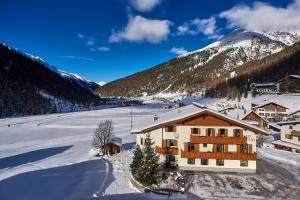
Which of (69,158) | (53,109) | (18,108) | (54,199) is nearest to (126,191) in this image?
(54,199)

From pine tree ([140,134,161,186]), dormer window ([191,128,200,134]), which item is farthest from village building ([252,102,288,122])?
pine tree ([140,134,161,186])

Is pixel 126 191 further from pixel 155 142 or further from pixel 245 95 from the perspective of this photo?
pixel 245 95

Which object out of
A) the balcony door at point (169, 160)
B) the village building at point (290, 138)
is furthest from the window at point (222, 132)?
the village building at point (290, 138)

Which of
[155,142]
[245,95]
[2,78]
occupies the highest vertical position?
[2,78]

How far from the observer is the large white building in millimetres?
35781

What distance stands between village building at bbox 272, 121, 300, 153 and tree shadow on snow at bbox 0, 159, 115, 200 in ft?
110

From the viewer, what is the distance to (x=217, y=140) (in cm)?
3619

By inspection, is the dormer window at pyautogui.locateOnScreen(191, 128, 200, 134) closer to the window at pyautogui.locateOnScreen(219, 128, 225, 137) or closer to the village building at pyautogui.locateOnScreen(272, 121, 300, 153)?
the window at pyautogui.locateOnScreen(219, 128, 225, 137)

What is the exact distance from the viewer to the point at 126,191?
27094 millimetres

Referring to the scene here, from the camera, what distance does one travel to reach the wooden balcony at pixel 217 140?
35938mm

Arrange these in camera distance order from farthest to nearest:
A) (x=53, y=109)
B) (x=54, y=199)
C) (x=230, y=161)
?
(x=53, y=109), (x=230, y=161), (x=54, y=199)

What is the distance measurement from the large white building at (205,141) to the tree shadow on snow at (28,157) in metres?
18.3

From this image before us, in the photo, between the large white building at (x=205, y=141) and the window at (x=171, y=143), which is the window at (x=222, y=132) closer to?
the large white building at (x=205, y=141)

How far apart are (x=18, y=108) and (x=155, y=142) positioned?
479 ft
